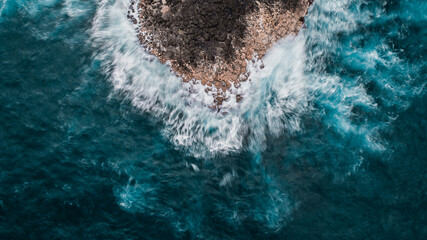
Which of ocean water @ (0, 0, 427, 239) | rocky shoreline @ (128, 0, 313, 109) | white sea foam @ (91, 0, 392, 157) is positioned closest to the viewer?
rocky shoreline @ (128, 0, 313, 109)

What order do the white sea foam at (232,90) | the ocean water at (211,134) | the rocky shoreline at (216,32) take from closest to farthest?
the rocky shoreline at (216,32) → the ocean water at (211,134) → the white sea foam at (232,90)

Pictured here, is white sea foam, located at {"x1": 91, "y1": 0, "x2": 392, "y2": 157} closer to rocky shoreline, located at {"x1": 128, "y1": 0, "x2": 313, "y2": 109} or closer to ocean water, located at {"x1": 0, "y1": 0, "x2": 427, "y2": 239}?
ocean water, located at {"x1": 0, "y1": 0, "x2": 427, "y2": 239}

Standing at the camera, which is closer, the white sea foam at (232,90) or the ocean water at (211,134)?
the ocean water at (211,134)

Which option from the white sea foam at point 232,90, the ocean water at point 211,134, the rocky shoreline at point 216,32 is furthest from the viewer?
the white sea foam at point 232,90

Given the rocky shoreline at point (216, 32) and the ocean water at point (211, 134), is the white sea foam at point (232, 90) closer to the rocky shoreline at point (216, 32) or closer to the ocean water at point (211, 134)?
the ocean water at point (211, 134)

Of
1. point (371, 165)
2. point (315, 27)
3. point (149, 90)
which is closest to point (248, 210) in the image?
point (371, 165)

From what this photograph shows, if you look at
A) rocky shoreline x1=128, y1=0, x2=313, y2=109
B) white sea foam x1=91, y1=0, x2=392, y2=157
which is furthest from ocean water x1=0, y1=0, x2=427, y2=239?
rocky shoreline x1=128, y1=0, x2=313, y2=109

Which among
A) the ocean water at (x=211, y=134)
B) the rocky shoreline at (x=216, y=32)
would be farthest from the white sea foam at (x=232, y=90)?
the rocky shoreline at (x=216, y=32)
